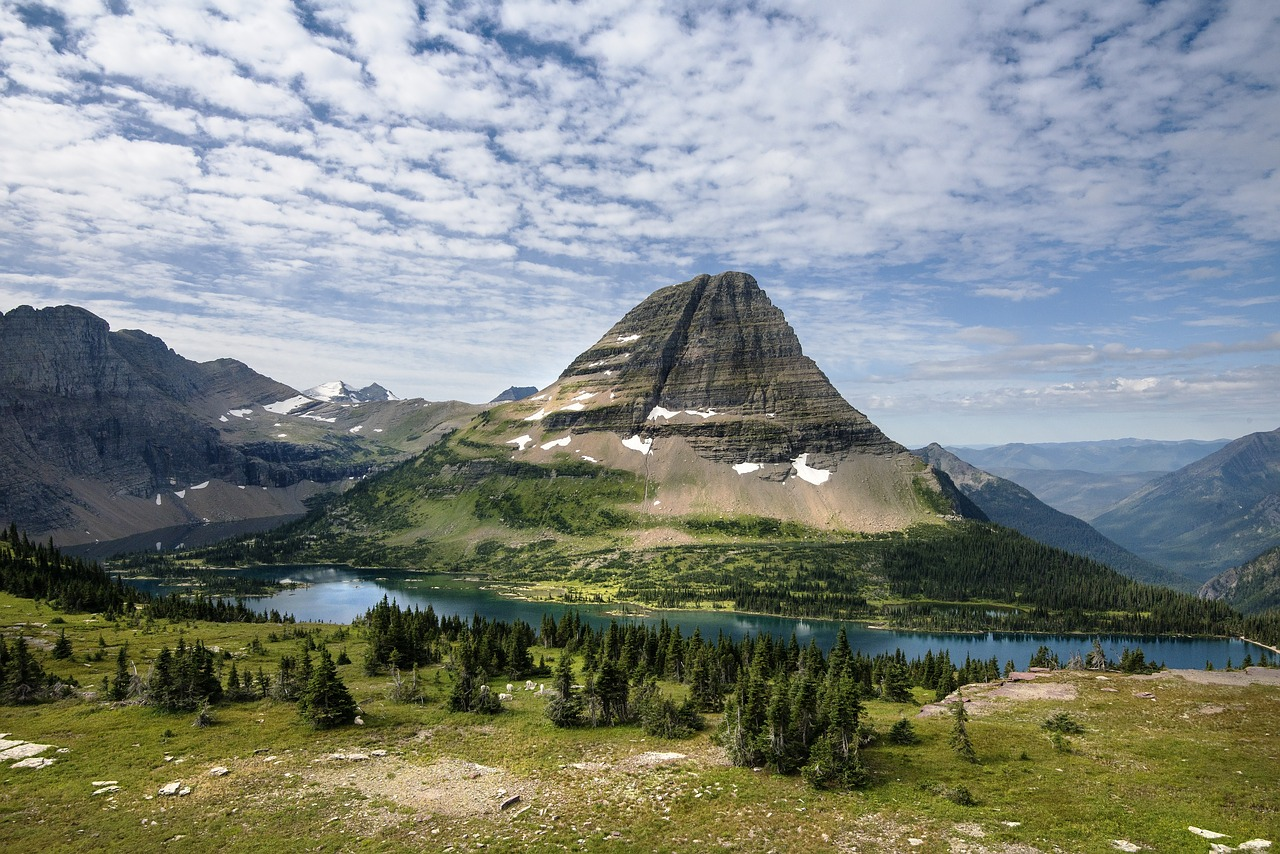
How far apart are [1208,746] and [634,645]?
2528 inches

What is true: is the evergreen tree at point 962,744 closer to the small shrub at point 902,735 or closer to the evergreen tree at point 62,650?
the small shrub at point 902,735

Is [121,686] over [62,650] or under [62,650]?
over

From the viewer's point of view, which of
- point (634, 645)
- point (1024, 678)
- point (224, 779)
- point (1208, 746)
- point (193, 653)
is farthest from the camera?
point (634, 645)

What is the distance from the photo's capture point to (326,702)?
174 feet

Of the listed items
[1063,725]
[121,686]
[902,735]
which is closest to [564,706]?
[902,735]

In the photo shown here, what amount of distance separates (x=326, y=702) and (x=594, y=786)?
25.9 metres

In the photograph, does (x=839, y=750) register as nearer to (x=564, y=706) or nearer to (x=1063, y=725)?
(x=1063, y=725)

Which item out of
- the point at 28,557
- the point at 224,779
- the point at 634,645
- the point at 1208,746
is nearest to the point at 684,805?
the point at 224,779

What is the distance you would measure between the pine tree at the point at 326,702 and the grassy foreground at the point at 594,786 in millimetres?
1275

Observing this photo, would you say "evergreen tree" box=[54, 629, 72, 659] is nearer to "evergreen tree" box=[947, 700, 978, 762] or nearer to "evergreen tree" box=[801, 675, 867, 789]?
"evergreen tree" box=[801, 675, 867, 789]

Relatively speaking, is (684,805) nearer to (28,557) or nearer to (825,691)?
(825,691)

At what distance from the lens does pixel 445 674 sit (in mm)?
77562

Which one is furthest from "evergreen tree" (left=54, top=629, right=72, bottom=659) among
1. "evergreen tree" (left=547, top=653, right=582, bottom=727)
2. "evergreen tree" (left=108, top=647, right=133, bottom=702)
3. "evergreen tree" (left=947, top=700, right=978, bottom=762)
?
"evergreen tree" (left=947, top=700, right=978, bottom=762)

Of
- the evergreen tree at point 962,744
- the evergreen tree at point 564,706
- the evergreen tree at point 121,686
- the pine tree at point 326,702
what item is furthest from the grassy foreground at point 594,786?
the evergreen tree at point 121,686
